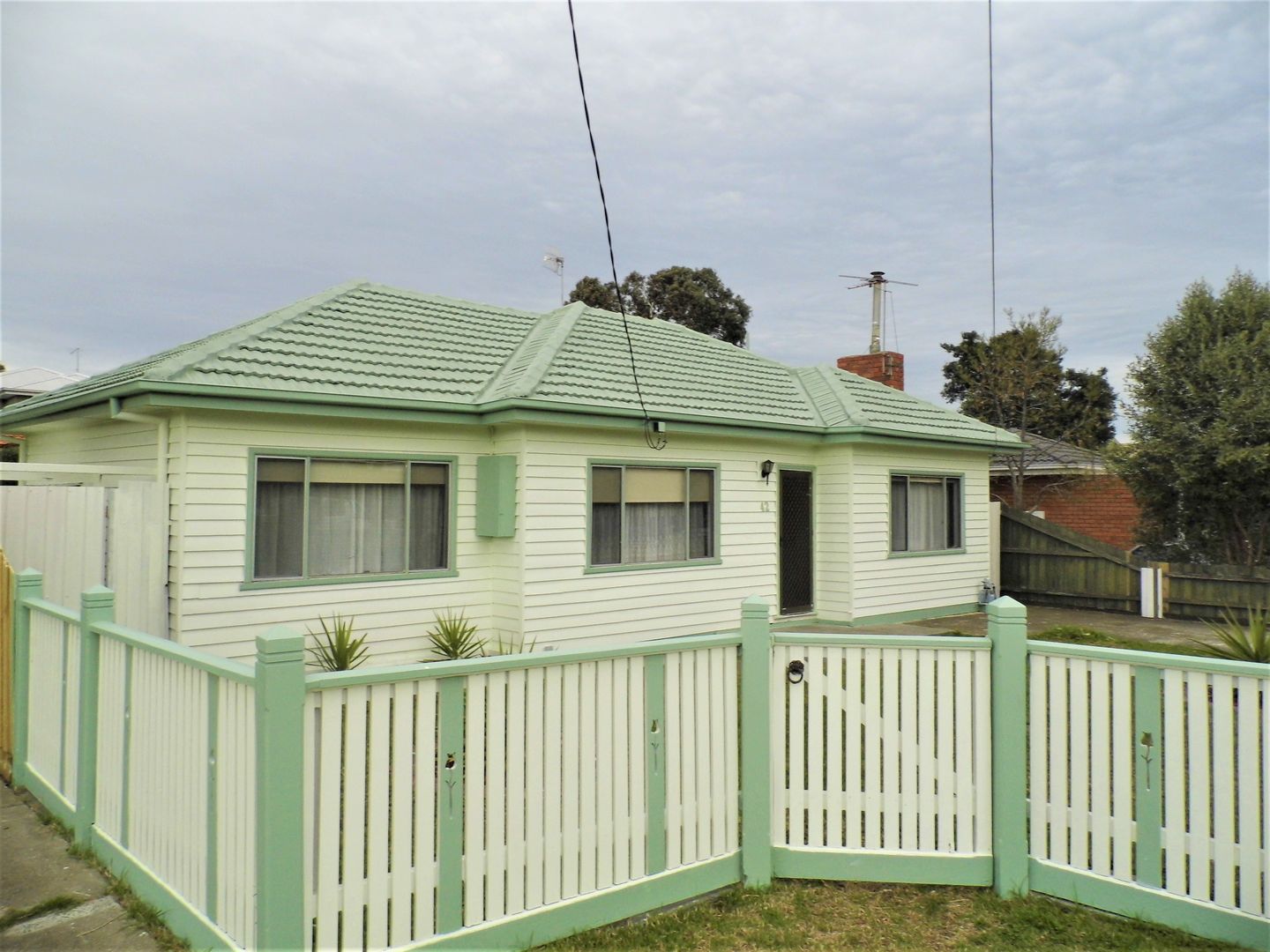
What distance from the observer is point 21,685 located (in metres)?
5.74

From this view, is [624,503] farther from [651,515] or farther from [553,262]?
[553,262]

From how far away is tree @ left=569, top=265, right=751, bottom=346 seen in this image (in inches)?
1356

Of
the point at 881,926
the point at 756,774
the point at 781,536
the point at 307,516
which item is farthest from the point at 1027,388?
the point at 881,926

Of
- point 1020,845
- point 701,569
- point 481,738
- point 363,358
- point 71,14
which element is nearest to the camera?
point 481,738

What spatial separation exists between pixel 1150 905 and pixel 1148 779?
1.87 feet

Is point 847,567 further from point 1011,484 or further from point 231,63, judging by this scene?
point 1011,484

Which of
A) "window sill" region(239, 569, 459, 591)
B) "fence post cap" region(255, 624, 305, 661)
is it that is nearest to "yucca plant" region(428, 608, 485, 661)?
"window sill" region(239, 569, 459, 591)

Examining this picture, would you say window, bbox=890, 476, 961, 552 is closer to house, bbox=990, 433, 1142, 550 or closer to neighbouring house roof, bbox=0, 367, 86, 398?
house, bbox=990, 433, 1142, 550

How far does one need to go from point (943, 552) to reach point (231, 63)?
12.2 meters

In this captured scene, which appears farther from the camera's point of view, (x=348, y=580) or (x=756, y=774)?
(x=348, y=580)

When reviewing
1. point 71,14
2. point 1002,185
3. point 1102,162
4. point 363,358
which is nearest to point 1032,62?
point 1002,185

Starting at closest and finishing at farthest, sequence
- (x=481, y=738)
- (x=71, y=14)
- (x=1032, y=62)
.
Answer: (x=481, y=738) → (x=71, y=14) → (x=1032, y=62)

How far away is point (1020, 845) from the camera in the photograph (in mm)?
4148

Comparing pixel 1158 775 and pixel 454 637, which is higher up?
pixel 1158 775
